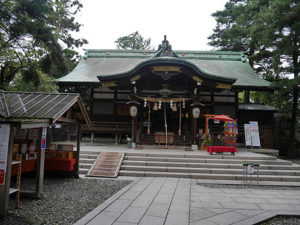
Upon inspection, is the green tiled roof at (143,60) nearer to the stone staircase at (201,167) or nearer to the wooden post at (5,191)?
the stone staircase at (201,167)

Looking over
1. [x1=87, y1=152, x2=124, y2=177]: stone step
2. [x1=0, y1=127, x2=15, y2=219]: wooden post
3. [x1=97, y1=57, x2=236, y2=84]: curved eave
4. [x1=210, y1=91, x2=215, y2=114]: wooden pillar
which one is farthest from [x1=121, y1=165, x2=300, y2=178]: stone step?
[x1=210, y1=91, x2=215, y2=114]: wooden pillar

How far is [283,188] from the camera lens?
6.88 metres

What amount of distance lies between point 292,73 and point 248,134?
4261 millimetres

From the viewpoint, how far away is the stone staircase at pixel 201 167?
7840mm

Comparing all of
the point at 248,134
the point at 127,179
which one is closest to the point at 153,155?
the point at 127,179

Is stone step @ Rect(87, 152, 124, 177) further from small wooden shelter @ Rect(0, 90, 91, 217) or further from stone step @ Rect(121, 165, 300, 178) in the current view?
small wooden shelter @ Rect(0, 90, 91, 217)

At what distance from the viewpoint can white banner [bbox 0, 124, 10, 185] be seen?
375 centimetres

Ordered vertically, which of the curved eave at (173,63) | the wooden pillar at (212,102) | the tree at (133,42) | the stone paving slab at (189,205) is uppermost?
the tree at (133,42)

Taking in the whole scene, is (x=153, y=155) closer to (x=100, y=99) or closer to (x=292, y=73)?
(x=100, y=99)

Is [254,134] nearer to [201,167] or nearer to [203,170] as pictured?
[201,167]

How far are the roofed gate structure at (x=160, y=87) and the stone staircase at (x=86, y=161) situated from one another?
3.35m

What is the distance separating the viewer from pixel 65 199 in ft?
15.9

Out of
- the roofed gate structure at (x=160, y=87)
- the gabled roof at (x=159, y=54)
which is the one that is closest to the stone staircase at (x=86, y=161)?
the roofed gate structure at (x=160, y=87)

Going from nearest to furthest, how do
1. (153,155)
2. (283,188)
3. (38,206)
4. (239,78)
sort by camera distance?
1. (38,206)
2. (283,188)
3. (153,155)
4. (239,78)
